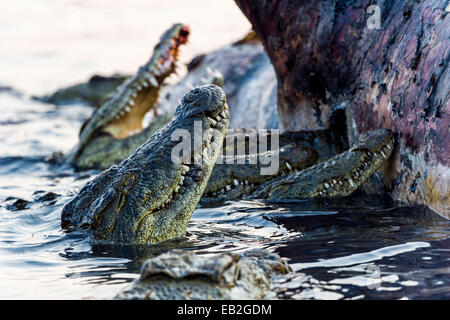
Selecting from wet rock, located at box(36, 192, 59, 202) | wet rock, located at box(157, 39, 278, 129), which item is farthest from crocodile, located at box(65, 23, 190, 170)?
wet rock, located at box(36, 192, 59, 202)

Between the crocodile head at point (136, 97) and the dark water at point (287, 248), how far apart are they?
3266 mm

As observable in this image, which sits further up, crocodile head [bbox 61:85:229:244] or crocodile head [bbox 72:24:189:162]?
crocodile head [bbox 72:24:189:162]

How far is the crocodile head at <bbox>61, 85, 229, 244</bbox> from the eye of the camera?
456 cm

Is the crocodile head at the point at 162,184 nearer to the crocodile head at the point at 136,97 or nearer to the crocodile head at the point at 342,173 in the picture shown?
the crocodile head at the point at 342,173

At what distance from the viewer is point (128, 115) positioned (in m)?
10.4

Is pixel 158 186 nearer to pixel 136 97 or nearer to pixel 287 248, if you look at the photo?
pixel 287 248

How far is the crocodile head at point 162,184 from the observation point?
4559mm

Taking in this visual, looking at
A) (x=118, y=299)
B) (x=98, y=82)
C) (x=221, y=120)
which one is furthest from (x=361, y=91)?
(x=98, y=82)

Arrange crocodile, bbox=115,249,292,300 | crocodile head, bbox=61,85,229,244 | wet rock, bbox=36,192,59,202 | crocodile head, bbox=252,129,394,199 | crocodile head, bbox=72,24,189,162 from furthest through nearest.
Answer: crocodile head, bbox=72,24,189,162 → wet rock, bbox=36,192,59,202 → crocodile head, bbox=252,129,394,199 → crocodile head, bbox=61,85,229,244 → crocodile, bbox=115,249,292,300

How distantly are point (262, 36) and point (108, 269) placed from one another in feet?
14.9

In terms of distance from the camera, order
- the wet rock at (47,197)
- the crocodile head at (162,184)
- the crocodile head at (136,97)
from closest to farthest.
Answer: the crocodile head at (162,184)
the wet rock at (47,197)
the crocodile head at (136,97)

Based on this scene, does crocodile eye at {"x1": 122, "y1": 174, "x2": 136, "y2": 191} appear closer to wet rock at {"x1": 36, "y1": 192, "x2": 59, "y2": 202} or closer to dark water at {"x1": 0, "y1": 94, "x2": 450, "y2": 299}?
dark water at {"x1": 0, "y1": 94, "x2": 450, "y2": 299}

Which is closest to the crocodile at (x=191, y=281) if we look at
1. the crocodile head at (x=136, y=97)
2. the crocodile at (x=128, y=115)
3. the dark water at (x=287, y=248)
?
the dark water at (x=287, y=248)

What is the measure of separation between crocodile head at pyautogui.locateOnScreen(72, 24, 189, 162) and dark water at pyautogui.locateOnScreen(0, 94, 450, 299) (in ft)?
10.7
